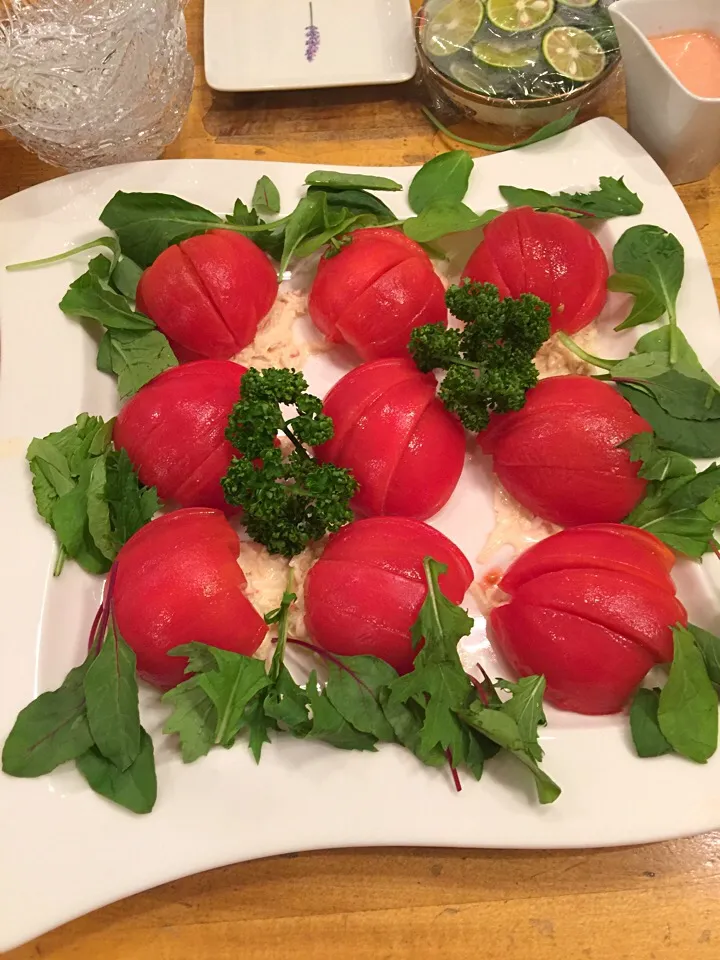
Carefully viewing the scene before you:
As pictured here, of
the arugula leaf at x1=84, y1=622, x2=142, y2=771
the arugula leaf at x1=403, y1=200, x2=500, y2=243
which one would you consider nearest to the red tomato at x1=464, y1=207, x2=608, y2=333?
the arugula leaf at x1=403, y1=200, x2=500, y2=243

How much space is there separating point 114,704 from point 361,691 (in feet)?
1.21

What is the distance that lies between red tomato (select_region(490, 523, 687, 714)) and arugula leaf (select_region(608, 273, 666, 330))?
47 centimetres

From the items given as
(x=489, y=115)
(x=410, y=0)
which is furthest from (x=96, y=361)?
(x=410, y=0)

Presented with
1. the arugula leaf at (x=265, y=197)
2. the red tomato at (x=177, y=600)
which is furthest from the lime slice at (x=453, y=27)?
the red tomato at (x=177, y=600)

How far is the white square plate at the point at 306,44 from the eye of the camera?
1.88 meters

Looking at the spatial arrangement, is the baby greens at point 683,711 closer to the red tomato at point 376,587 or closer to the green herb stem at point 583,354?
the red tomato at point 376,587

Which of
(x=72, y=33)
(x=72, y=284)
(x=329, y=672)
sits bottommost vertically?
(x=329, y=672)

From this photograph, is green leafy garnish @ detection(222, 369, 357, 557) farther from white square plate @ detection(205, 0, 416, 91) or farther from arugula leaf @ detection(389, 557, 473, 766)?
white square plate @ detection(205, 0, 416, 91)

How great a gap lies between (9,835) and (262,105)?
1751mm

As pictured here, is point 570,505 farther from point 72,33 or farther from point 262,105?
point 72,33

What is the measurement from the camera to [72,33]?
1.64m

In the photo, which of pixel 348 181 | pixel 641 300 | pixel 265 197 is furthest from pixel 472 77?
pixel 641 300

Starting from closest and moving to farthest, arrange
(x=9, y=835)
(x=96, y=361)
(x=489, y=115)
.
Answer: (x=9, y=835)
(x=96, y=361)
(x=489, y=115)

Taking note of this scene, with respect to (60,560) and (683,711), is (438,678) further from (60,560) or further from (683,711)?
(60,560)
